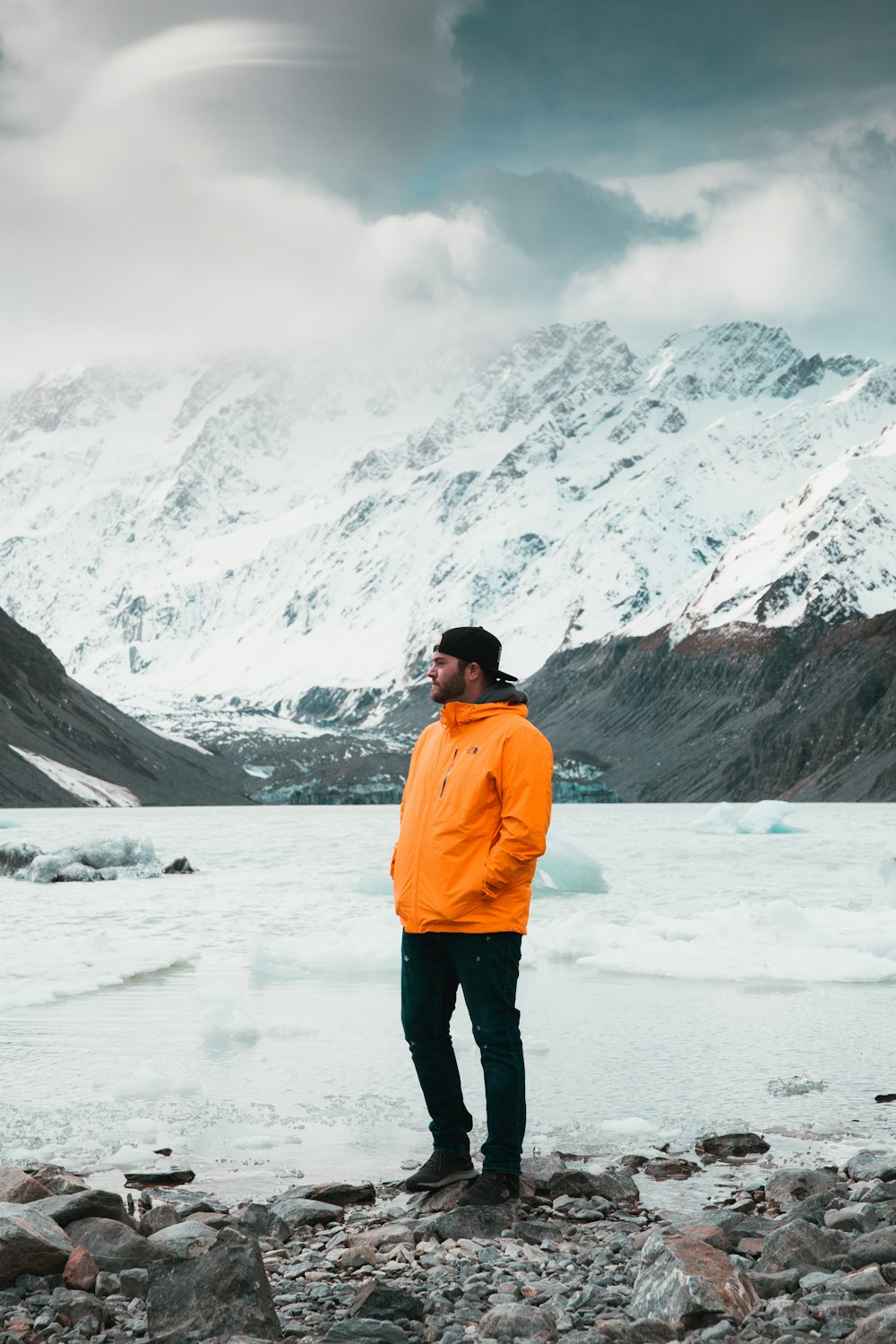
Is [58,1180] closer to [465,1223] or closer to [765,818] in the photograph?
[465,1223]

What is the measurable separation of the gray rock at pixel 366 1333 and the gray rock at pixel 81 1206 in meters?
1.50

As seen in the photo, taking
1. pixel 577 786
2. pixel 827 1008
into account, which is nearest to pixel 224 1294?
pixel 827 1008

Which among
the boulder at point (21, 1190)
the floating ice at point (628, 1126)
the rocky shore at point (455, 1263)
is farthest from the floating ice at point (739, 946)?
the boulder at point (21, 1190)

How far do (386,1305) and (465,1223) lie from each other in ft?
3.93

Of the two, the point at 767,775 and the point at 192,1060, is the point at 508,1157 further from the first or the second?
the point at 767,775

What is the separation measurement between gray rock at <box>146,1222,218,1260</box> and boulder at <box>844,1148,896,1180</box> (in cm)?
310

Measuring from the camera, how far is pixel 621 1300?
4711mm

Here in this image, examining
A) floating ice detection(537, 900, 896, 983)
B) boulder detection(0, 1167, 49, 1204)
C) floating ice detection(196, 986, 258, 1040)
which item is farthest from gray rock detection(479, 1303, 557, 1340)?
floating ice detection(537, 900, 896, 983)

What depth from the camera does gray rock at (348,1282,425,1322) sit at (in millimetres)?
4539

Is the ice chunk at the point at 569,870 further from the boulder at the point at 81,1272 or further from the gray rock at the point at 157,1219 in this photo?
the boulder at the point at 81,1272

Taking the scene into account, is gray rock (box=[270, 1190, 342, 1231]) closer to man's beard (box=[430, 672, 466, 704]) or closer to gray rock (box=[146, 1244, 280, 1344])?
gray rock (box=[146, 1244, 280, 1344])

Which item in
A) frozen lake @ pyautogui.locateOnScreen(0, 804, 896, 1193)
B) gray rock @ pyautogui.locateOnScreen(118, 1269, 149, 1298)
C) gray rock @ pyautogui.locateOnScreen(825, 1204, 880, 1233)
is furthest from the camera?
frozen lake @ pyautogui.locateOnScreen(0, 804, 896, 1193)

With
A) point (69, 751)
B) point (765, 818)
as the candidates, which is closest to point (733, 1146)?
point (765, 818)

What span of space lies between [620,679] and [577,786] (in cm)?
3328
